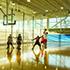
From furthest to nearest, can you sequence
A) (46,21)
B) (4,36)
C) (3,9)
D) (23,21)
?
(46,21) → (23,21) → (4,36) → (3,9)

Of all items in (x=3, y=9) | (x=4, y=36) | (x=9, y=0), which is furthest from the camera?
(x=4, y=36)

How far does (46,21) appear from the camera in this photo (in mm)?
25172

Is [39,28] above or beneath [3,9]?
beneath

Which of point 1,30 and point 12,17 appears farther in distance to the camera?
point 1,30

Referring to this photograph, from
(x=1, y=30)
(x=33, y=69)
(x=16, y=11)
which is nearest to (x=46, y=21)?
(x=16, y=11)

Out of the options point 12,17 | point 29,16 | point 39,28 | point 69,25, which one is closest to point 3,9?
point 12,17

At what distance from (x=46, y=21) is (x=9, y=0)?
1058 cm

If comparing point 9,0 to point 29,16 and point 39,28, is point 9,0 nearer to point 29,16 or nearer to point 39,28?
point 29,16

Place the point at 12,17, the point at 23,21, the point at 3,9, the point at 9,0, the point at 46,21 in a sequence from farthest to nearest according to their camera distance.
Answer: the point at 46,21
the point at 23,21
the point at 3,9
the point at 9,0
the point at 12,17

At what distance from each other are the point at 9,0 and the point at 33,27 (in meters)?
8.72

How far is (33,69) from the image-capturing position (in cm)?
598

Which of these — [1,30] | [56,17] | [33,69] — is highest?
[56,17]

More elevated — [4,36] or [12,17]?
[12,17]

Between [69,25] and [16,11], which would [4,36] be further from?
[69,25]
